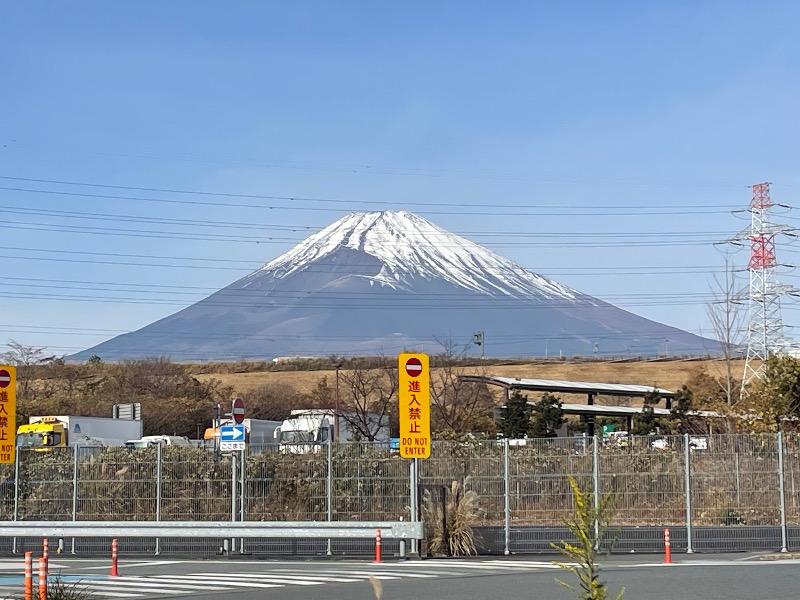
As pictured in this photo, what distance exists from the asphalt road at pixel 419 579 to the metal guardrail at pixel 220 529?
585 millimetres

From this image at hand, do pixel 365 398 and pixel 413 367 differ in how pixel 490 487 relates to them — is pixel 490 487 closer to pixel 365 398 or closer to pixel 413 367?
pixel 413 367

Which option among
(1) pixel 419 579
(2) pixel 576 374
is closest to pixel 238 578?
(1) pixel 419 579

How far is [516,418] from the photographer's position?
4862 centimetres

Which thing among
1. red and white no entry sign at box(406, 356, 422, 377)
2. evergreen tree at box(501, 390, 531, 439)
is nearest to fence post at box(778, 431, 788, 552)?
red and white no entry sign at box(406, 356, 422, 377)

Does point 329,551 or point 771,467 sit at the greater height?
point 771,467

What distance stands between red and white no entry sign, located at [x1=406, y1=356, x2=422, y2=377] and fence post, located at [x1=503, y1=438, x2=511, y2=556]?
3.06 meters

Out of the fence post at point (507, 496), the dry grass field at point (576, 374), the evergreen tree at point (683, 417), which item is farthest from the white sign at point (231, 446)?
the dry grass field at point (576, 374)

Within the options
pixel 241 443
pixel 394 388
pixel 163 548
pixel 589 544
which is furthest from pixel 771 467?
pixel 394 388

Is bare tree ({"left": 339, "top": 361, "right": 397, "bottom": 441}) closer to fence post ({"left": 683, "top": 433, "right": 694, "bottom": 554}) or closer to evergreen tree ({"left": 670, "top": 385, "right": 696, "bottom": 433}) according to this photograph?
evergreen tree ({"left": 670, "top": 385, "right": 696, "bottom": 433})

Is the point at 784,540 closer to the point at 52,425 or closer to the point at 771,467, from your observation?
the point at 771,467

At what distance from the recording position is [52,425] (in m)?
42.7

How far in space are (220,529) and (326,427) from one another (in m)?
21.6

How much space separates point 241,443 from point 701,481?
10705 millimetres

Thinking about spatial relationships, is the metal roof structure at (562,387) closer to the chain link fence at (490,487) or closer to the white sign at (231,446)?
the chain link fence at (490,487)
